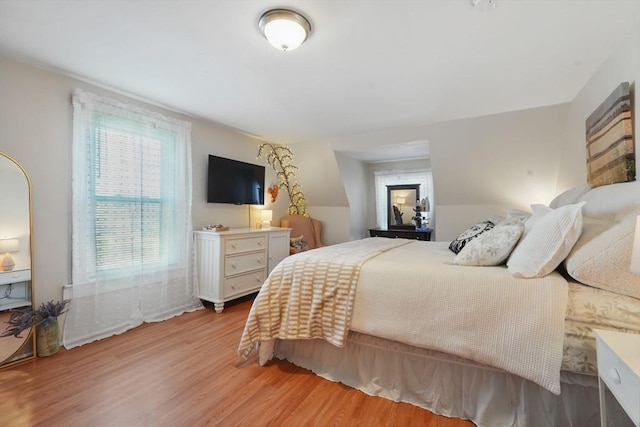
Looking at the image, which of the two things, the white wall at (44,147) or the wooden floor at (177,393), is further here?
the white wall at (44,147)

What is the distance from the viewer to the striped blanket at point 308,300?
169cm

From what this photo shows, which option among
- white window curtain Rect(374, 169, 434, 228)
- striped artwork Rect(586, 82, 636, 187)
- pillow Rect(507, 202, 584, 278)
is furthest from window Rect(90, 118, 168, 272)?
striped artwork Rect(586, 82, 636, 187)

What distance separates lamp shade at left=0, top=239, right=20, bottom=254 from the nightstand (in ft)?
10.9

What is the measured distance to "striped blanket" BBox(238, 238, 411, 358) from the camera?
1.69 meters

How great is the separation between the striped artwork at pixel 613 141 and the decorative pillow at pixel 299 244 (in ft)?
10.9

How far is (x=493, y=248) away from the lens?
161 cm

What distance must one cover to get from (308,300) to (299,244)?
2604mm

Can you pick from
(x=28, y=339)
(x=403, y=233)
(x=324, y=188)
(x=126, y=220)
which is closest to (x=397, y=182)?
(x=403, y=233)

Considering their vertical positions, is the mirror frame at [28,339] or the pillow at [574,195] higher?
the pillow at [574,195]

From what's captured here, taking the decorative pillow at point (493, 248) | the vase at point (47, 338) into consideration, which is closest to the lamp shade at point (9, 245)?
the vase at point (47, 338)

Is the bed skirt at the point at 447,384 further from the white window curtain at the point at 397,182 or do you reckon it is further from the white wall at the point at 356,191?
the white window curtain at the point at 397,182

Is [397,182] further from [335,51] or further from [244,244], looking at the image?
[335,51]

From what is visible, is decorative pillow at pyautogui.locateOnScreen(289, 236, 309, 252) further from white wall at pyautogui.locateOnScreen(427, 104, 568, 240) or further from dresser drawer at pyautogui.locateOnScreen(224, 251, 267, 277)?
white wall at pyautogui.locateOnScreen(427, 104, 568, 240)

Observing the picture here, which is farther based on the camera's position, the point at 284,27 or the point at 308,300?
the point at 308,300
